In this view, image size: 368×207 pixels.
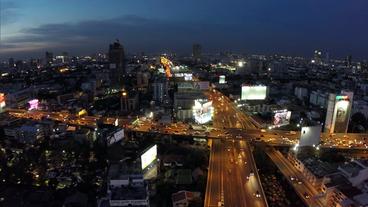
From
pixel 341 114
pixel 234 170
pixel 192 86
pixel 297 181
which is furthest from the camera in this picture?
pixel 192 86

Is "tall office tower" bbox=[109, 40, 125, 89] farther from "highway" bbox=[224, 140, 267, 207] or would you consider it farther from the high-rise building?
"highway" bbox=[224, 140, 267, 207]

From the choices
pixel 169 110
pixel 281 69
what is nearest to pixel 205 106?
pixel 169 110

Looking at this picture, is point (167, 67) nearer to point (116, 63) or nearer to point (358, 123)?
point (116, 63)

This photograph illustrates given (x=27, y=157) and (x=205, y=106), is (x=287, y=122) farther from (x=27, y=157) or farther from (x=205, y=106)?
(x=27, y=157)

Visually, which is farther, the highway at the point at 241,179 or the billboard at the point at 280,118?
the billboard at the point at 280,118

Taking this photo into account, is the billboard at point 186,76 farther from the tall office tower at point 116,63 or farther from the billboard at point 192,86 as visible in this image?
the tall office tower at point 116,63

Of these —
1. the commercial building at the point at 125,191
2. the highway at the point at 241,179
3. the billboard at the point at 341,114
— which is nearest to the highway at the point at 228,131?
the billboard at the point at 341,114

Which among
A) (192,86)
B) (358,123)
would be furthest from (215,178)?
(192,86)
